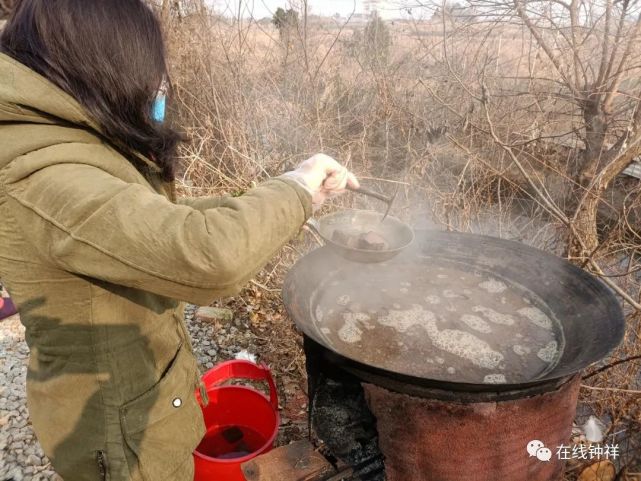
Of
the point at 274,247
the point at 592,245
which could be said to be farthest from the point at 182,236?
the point at 592,245

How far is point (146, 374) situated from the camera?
5.33 ft

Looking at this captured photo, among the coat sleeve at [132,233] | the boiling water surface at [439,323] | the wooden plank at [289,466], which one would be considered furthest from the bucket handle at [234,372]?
the coat sleeve at [132,233]

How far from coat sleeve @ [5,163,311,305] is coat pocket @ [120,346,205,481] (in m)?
0.68

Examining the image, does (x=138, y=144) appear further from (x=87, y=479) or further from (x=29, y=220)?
(x=87, y=479)

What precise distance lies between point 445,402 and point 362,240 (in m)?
0.94

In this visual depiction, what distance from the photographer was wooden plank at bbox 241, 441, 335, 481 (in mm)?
2297

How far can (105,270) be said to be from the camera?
3.71 feet

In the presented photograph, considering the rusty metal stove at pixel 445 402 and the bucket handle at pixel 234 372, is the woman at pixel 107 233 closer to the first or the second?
the rusty metal stove at pixel 445 402

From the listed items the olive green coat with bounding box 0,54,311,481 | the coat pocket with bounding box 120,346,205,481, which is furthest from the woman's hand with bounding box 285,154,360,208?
the coat pocket with bounding box 120,346,205,481

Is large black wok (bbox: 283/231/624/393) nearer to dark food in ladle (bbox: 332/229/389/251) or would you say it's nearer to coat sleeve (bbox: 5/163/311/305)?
dark food in ladle (bbox: 332/229/389/251)

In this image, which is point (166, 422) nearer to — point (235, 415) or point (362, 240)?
point (362, 240)

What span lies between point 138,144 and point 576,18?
5218 millimetres

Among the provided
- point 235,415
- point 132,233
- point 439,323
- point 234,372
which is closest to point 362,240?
point 439,323

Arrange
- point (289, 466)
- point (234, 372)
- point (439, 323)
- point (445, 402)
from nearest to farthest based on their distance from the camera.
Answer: point (445, 402)
point (289, 466)
point (439, 323)
point (234, 372)
